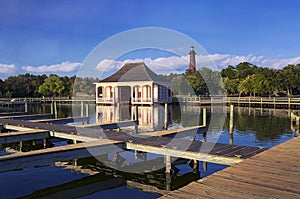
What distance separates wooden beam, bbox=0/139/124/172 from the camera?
6445 mm

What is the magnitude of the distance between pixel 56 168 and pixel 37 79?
5375cm

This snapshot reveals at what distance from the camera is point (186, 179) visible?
25.4 feet

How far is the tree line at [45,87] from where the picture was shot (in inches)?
2013

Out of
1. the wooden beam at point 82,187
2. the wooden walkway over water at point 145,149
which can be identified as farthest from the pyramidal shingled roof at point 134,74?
the wooden beam at point 82,187

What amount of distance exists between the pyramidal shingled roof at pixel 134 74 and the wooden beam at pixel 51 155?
87.1ft

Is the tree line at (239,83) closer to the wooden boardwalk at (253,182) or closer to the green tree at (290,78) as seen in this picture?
the green tree at (290,78)

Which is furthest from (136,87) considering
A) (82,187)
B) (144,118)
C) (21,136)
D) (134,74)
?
(82,187)

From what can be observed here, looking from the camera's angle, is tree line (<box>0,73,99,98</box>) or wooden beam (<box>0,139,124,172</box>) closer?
wooden beam (<box>0,139,124,172</box>)

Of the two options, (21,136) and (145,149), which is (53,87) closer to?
(21,136)

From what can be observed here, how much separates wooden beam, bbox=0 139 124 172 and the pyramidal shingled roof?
2654 cm

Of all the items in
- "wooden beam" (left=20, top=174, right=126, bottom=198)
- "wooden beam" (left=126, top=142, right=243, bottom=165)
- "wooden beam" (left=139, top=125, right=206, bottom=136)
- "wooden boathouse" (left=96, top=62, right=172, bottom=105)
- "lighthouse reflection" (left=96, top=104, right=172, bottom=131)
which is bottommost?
"wooden beam" (left=20, top=174, right=126, bottom=198)

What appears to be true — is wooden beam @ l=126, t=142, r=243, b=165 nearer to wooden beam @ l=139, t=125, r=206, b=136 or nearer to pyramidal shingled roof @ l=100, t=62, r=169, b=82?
wooden beam @ l=139, t=125, r=206, b=136

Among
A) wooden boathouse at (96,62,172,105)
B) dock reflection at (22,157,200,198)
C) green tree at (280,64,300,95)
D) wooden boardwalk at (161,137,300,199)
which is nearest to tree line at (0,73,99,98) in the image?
wooden boathouse at (96,62,172,105)

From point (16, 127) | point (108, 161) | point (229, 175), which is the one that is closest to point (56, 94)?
point (16, 127)
